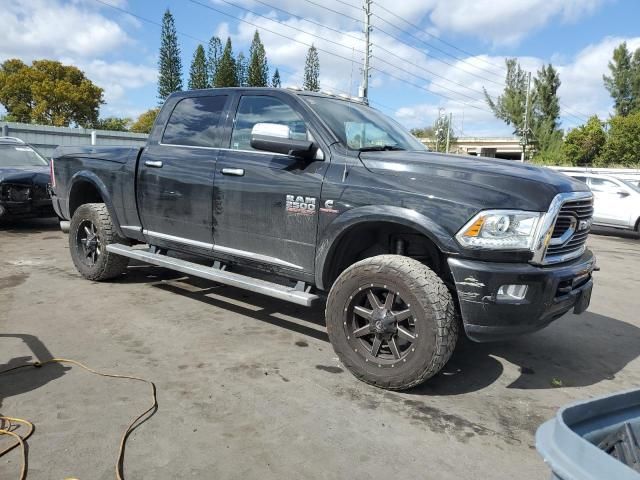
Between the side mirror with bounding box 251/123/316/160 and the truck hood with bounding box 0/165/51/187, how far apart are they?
6.98 m

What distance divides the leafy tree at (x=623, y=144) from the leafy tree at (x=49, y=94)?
58.3 meters

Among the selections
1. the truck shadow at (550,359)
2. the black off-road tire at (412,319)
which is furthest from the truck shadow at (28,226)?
the truck shadow at (550,359)

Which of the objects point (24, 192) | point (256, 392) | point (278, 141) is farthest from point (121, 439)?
point (24, 192)

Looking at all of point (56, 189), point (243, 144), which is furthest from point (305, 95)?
point (56, 189)

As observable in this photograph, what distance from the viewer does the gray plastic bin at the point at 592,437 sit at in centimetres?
122

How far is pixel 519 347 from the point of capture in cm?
445

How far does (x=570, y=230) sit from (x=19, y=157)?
10.4m

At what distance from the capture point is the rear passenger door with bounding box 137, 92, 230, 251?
458 cm

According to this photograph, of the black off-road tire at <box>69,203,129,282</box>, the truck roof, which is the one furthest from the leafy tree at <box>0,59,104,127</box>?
the truck roof

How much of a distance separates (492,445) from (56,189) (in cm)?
568

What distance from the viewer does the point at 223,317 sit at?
4.79m

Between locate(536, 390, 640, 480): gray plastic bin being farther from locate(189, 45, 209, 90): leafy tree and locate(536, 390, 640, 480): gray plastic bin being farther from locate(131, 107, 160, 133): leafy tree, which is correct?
locate(131, 107, 160, 133): leafy tree

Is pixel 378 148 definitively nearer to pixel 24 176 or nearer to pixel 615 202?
pixel 24 176

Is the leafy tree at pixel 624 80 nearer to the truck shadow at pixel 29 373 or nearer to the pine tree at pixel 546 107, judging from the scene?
the pine tree at pixel 546 107
